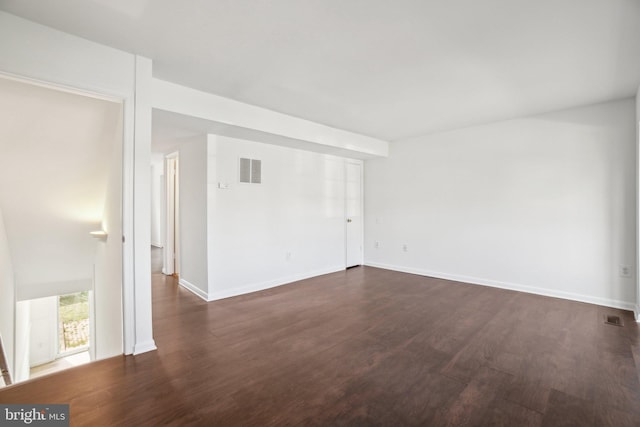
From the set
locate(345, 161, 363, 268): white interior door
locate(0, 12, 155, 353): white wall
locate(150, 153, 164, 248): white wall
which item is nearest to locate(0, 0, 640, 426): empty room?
locate(0, 12, 155, 353): white wall

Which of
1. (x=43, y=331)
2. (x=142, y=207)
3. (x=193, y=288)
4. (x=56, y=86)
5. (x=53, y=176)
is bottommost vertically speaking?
(x=43, y=331)

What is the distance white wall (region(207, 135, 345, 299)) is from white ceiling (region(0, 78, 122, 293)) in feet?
4.27

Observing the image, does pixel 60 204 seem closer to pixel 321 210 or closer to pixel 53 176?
pixel 53 176

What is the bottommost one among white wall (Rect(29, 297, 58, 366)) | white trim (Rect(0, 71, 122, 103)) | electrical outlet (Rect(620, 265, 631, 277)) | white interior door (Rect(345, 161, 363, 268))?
white wall (Rect(29, 297, 58, 366))

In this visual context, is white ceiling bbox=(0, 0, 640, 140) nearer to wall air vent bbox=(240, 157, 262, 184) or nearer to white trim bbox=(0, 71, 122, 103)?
white trim bbox=(0, 71, 122, 103)

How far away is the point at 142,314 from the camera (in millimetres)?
2598

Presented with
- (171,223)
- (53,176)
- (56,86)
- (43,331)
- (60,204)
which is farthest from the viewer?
(43,331)

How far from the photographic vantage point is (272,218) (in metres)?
4.73

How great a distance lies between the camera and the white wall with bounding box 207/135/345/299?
13.5 ft

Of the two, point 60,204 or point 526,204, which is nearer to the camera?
point 60,204

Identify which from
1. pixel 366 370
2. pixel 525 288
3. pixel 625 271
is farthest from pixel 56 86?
pixel 625 271

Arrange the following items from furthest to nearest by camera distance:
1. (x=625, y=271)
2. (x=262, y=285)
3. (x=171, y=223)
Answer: (x=171, y=223) < (x=262, y=285) < (x=625, y=271)

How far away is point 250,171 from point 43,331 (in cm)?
556

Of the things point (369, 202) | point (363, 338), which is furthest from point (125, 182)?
point (369, 202)
